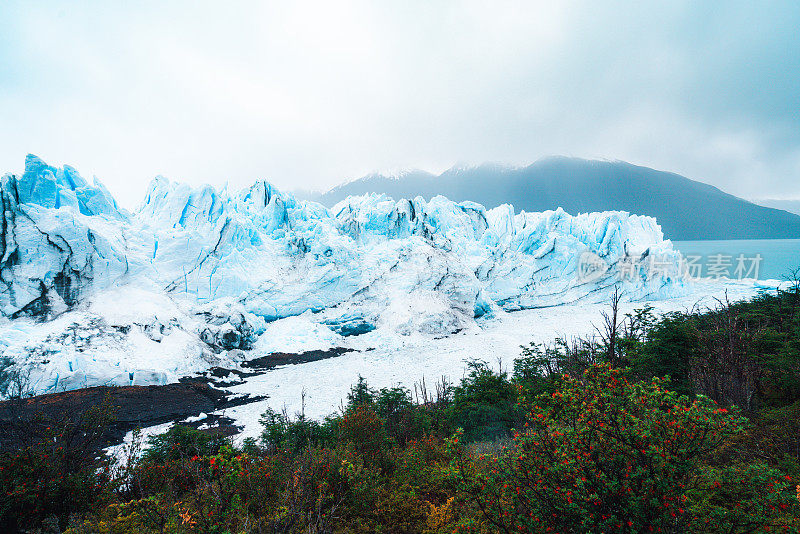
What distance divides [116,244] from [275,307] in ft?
52.3

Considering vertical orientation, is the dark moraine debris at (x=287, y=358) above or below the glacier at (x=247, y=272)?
below

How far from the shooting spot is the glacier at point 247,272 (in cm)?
2459

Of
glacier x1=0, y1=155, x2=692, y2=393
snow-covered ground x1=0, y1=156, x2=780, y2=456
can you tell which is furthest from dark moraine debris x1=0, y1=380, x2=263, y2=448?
glacier x1=0, y1=155, x2=692, y2=393

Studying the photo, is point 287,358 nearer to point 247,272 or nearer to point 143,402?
point 143,402

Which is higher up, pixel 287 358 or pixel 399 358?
pixel 287 358

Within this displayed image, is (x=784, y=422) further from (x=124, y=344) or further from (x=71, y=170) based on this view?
(x=71, y=170)

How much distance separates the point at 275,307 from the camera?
40125 mm

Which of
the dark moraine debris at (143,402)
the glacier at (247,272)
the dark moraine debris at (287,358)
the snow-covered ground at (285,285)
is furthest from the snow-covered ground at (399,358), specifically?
the glacier at (247,272)

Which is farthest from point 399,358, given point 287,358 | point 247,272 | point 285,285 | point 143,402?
point 247,272

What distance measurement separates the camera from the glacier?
80.7ft

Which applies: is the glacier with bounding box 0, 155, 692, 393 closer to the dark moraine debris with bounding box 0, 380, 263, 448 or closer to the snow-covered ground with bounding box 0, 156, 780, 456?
the snow-covered ground with bounding box 0, 156, 780, 456

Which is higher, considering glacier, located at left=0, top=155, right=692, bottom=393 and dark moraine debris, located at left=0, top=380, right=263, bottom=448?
glacier, located at left=0, top=155, right=692, bottom=393

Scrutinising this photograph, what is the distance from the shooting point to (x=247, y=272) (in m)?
39.8

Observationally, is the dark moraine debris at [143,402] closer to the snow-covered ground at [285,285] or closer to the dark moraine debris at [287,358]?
the snow-covered ground at [285,285]
